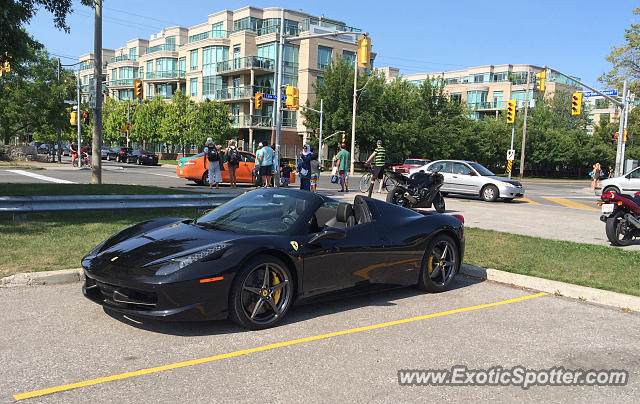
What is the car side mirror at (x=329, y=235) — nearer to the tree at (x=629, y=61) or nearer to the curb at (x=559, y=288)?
the curb at (x=559, y=288)

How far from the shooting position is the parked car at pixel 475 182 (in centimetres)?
1986

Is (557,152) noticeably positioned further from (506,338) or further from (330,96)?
(506,338)

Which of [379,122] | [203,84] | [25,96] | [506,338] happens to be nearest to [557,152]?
[379,122]

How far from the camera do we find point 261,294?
4.70 metres

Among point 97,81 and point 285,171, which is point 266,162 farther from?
point 97,81

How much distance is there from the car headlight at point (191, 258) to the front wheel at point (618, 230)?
8534 mm

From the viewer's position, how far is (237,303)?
14.9 feet

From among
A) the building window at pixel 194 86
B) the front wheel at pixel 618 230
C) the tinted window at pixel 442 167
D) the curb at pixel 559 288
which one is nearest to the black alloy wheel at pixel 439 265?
the curb at pixel 559 288

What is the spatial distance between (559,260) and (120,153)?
165ft

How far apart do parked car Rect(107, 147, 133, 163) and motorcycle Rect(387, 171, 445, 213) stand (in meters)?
43.0

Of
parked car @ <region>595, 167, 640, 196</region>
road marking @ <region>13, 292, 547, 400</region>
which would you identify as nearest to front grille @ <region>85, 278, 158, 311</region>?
road marking @ <region>13, 292, 547, 400</region>

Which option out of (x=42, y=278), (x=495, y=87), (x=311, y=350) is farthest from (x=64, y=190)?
(x=495, y=87)

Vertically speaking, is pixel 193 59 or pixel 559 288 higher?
pixel 193 59

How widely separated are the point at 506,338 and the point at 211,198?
26.8 feet
